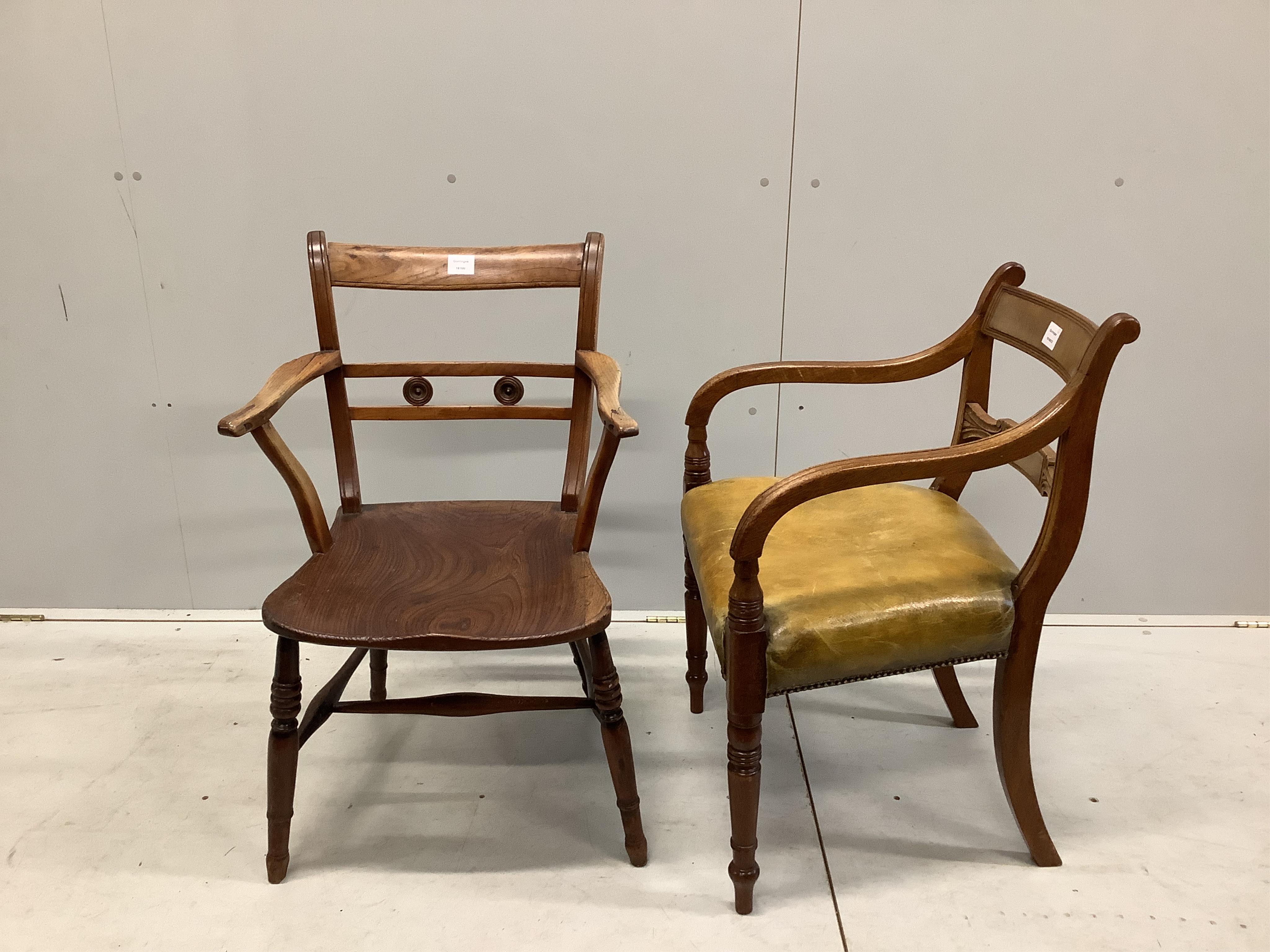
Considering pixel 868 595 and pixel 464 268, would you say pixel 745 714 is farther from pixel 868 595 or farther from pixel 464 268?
pixel 464 268

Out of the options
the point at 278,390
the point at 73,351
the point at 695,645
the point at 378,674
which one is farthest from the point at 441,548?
the point at 73,351

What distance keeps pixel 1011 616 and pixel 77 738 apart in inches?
65.7


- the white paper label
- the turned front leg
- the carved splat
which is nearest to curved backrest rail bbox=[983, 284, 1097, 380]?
the white paper label

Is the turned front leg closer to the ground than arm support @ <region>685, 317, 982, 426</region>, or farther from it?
closer to the ground

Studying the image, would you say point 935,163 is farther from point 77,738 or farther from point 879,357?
point 77,738

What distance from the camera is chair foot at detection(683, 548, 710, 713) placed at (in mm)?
1710

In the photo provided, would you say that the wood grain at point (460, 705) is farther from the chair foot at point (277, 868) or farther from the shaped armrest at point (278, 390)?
the shaped armrest at point (278, 390)

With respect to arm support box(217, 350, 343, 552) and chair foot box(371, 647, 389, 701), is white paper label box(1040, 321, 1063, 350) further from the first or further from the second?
chair foot box(371, 647, 389, 701)

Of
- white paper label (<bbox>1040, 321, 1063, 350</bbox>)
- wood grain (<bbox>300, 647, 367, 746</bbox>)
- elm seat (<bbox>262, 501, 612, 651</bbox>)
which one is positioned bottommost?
wood grain (<bbox>300, 647, 367, 746</bbox>)

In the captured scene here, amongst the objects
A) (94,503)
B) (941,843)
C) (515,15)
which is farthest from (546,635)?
(94,503)

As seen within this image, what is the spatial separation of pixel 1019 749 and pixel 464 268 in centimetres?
118

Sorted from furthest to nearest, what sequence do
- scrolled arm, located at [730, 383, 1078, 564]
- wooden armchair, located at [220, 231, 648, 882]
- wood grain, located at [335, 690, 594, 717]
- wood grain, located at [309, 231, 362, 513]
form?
wood grain, located at [309, 231, 362, 513], wood grain, located at [335, 690, 594, 717], wooden armchair, located at [220, 231, 648, 882], scrolled arm, located at [730, 383, 1078, 564]

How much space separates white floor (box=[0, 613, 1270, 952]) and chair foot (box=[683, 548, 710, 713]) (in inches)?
1.5

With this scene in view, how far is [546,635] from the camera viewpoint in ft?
3.92
